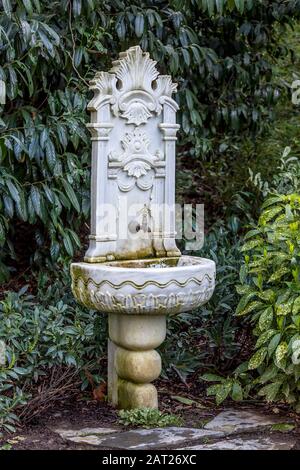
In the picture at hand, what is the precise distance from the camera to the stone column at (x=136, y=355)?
3838mm

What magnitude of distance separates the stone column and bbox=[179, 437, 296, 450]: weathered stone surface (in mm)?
456

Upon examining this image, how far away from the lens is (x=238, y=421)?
3.88 meters

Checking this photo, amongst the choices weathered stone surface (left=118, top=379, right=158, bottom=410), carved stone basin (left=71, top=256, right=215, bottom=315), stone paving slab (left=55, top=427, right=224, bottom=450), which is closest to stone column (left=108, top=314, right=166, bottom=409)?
weathered stone surface (left=118, top=379, right=158, bottom=410)

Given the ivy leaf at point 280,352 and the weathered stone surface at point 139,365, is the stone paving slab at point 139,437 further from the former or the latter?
the ivy leaf at point 280,352

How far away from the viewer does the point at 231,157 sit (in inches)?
257

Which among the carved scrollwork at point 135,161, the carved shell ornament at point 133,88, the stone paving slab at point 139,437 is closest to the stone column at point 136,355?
the stone paving slab at point 139,437

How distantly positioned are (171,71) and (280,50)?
63.8 inches

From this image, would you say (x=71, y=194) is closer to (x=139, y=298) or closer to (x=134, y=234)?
(x=134, y=234)

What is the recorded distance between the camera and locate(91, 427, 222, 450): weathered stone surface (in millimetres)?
3500

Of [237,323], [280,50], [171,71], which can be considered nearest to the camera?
[237,323]

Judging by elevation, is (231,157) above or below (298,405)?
above

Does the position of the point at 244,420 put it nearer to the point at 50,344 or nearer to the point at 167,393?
the point at 167,393

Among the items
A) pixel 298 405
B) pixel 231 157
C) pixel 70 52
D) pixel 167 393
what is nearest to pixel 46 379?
pixel 167 393
